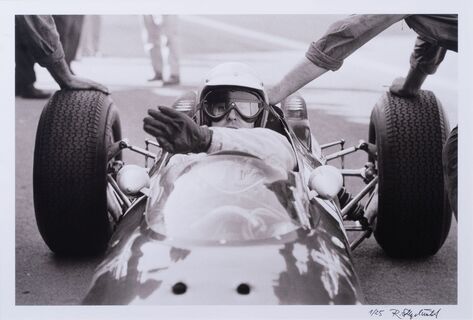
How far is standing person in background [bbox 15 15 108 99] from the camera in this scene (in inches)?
74.5

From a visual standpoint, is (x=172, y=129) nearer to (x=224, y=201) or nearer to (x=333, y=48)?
(x=224, y=201)

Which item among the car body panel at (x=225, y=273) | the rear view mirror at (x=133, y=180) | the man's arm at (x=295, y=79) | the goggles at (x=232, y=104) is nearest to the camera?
the car body panel at (x=225, y=273)

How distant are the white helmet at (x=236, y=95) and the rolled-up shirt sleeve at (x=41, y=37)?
0.41m

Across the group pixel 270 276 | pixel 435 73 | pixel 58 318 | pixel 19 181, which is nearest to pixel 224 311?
pixel 270 276

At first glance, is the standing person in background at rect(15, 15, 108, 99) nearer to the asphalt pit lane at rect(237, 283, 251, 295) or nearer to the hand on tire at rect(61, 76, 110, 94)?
the hand on tire at rect(61, 76, 110, 94)

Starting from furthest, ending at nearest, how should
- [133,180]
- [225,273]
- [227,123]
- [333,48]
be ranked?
[333,48], [227,123], [133,180], [225,273]

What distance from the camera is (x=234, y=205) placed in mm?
1447

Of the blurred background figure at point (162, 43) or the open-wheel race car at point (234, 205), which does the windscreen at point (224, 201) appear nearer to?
the open-wheel race car at point (234, 205)

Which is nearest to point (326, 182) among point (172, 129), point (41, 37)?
point (172, 129)

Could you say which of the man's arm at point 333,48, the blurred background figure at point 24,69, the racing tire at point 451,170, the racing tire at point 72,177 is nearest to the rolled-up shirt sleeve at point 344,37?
the man's arm at point 333,48

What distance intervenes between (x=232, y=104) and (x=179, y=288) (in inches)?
22.4

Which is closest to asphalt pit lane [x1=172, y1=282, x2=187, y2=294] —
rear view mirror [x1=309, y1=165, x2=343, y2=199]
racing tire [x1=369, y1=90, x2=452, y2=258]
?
rear view mirror [x1=309, y1=165, x2=343, y2=199]

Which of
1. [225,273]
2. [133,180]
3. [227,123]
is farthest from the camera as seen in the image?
[227,123]

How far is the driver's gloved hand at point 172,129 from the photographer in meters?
1.47
